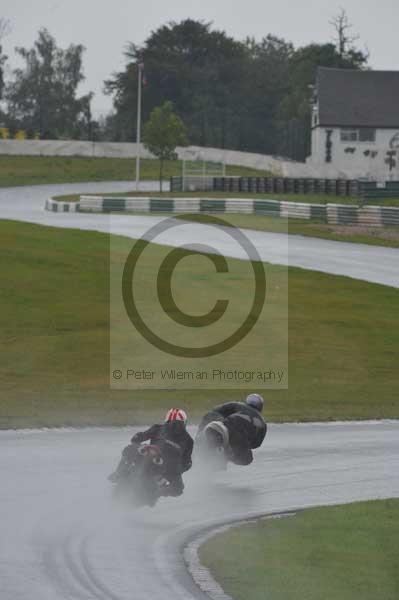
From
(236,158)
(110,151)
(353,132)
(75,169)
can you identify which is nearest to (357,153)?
(353,132)

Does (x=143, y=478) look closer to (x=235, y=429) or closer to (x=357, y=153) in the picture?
(x=235, y=429)

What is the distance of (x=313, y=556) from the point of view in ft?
35.8

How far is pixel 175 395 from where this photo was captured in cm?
2234

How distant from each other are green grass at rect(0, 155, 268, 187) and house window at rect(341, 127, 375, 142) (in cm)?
770

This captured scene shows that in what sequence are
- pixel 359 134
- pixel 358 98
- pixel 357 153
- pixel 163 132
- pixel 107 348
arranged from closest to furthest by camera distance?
pixel 107 348
pixel 163 132
pixel 357 153
pixel 359 134
pixel 358 98

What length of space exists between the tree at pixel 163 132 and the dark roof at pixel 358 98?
21972 millimetres

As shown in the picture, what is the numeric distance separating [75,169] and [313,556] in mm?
89076

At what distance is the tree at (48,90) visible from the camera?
14588 centimetres

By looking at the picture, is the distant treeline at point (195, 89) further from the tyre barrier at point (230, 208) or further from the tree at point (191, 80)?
the tyre barrier at point (230, 208)

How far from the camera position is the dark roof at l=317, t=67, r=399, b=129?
101 meters

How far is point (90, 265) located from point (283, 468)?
23.3 metres

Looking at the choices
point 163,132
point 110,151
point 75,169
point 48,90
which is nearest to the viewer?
point 163,132

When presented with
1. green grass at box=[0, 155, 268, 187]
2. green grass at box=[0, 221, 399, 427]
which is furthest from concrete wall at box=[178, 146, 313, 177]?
green grass at box=[0, 221, 399, 427]

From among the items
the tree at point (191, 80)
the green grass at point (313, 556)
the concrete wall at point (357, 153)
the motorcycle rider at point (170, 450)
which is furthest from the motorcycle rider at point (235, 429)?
the tree at point (191, 80)
